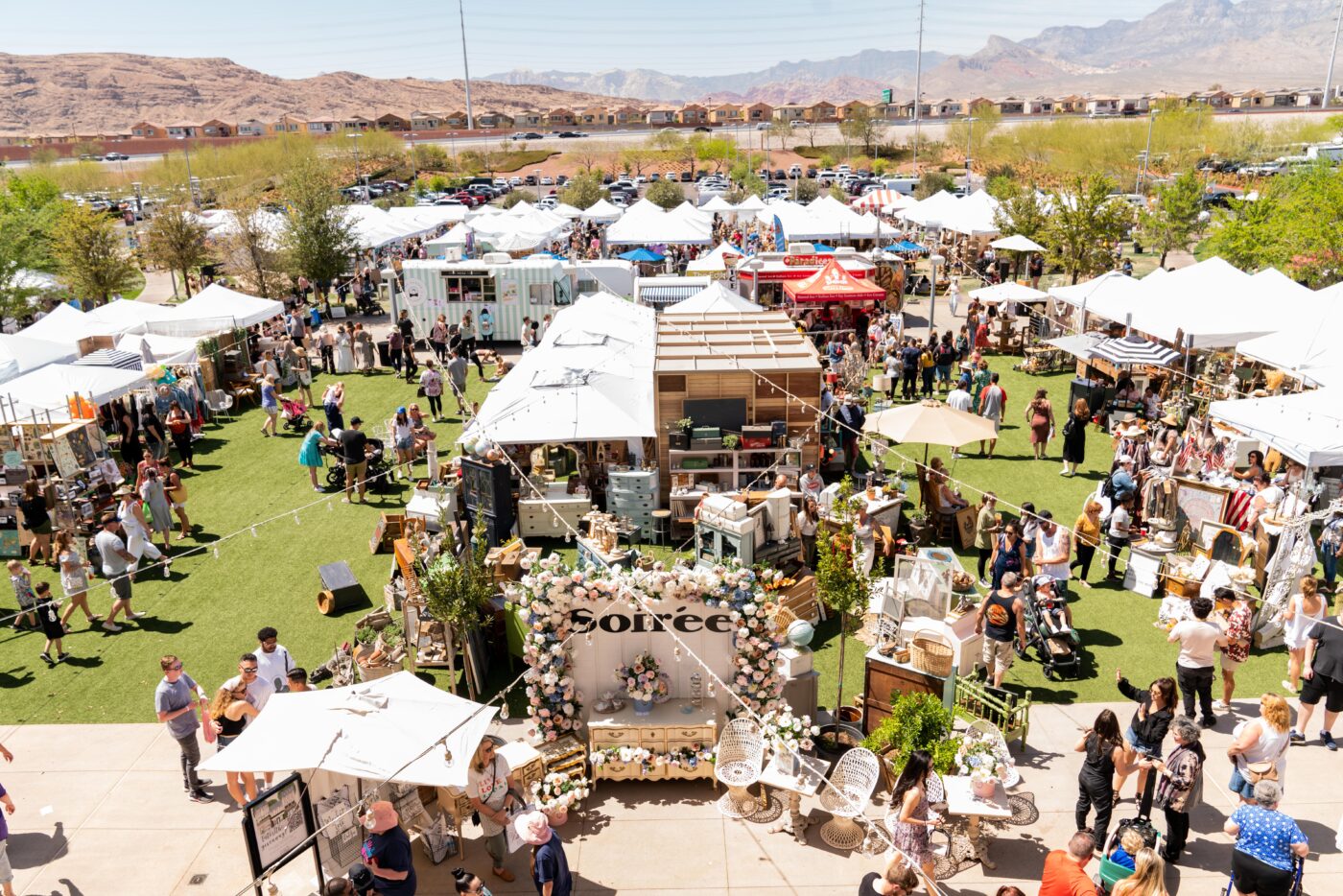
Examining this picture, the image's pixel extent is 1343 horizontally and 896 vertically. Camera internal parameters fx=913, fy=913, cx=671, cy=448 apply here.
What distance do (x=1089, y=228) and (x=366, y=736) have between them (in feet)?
79.8

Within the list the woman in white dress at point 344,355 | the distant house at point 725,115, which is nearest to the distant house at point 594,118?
the distant house at point 725,115

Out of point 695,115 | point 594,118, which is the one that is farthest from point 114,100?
point 695,115

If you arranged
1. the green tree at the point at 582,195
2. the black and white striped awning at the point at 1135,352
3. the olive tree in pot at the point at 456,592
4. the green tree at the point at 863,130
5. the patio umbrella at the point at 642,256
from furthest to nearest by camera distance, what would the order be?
the green tree at the point at 863,130 → the green tree at the point at 582,195 → the patio umbrella at the point at 642,256 → the black and white striped awning at the point at 1135,352 → the olive tree in pot at the point at 456,592

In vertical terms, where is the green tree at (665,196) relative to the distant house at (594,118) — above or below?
below

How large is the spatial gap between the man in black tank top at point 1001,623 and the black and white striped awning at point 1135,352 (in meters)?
9.60

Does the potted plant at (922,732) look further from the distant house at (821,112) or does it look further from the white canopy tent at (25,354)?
the distant house at (821,112)

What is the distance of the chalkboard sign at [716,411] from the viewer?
13.5 m

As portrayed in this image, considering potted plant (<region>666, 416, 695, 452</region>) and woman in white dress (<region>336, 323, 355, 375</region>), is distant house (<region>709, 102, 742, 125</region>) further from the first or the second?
potted plant (<region>666, 416, 695, 452</region>)

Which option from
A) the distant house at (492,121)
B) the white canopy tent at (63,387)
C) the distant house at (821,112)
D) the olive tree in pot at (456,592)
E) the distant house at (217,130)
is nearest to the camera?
the olive tree in pot at (456,592)

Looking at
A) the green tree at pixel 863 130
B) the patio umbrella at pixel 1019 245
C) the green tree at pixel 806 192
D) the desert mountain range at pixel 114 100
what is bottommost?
the patio umbrella at pixel 1019 245

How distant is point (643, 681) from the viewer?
8.01 metres

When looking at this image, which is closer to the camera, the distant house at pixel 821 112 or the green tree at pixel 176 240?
the green tree at pixel 176 240

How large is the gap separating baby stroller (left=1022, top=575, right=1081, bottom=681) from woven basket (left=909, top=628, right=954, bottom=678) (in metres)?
2.09

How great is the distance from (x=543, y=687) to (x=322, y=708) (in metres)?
1.97
